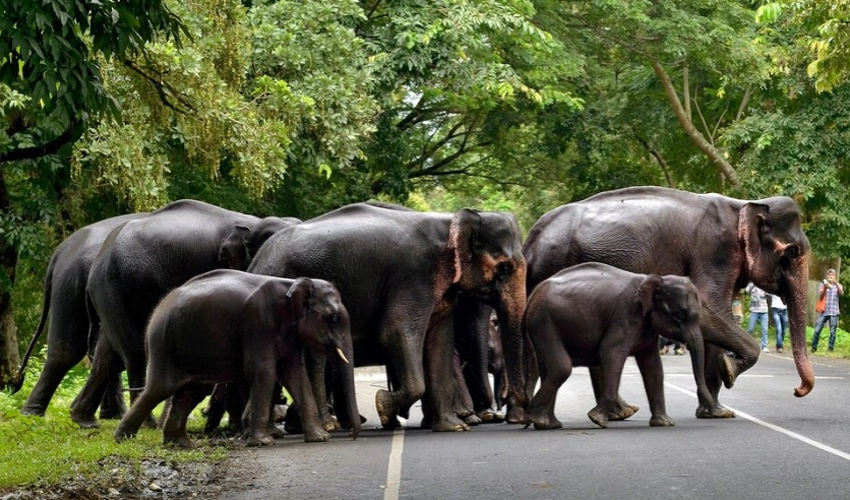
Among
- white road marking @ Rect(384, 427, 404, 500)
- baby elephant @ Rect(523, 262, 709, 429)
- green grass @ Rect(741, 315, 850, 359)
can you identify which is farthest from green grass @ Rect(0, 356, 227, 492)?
green grass @ Rect(741, 315, 850, 359)

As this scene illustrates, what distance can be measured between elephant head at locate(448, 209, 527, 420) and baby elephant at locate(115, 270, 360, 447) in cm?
204

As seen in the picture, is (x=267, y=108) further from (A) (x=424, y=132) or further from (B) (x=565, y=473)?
(A) (x=424, y=132)

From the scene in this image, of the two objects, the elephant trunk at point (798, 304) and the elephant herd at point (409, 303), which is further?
the elephant trunk at point (798, 304)

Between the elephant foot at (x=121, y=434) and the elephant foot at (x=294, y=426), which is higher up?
the elephant foot at (x=121, y=434)

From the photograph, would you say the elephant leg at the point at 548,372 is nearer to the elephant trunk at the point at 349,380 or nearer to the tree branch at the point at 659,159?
the elephant trunk at the point at 349,380

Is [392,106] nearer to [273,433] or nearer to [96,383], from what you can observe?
[96,383]

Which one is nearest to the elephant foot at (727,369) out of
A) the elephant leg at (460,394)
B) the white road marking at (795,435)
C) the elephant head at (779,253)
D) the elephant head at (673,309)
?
the white road marking at (795,435)

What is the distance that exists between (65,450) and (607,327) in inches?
202

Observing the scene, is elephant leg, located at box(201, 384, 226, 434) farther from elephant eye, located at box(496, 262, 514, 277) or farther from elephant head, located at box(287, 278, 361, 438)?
elephant eye, located at box(496, 262, 514, 277)

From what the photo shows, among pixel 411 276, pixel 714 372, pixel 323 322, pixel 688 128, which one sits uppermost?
pixel 688 128

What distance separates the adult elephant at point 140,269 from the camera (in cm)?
1516

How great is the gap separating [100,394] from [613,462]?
615 centimetres

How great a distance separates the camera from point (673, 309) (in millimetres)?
14492

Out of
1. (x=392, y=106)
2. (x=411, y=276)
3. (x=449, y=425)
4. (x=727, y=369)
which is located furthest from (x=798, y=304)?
(x=392, y=106)
